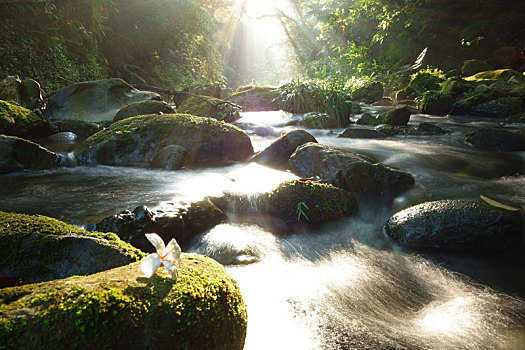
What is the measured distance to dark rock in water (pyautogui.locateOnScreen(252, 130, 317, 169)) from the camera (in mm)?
6082

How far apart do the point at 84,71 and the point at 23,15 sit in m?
2.72

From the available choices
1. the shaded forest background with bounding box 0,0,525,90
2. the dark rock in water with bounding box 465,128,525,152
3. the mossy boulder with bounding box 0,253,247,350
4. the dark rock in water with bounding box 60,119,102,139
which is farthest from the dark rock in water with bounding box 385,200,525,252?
the shaded forest background with bounding box 0,0,525,90

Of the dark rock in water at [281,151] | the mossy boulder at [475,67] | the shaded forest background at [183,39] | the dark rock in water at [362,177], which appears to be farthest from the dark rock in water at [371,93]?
the dark rock in water at [362,177]

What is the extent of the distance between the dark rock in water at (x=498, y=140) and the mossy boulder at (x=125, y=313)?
7.35 metres

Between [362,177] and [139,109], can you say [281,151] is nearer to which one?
[362,177]

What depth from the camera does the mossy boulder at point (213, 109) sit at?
1026 cm

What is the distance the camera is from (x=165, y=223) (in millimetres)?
3225

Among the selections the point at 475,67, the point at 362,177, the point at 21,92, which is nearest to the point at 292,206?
the point at 362,177

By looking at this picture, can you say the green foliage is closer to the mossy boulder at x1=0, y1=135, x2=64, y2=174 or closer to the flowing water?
the flowing water

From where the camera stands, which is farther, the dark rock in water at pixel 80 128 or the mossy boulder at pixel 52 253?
the dark rock in water at pixel 80 128

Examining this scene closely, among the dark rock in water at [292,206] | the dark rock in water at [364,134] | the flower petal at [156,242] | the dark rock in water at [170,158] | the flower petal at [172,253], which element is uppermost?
the flower petal at [156,242]

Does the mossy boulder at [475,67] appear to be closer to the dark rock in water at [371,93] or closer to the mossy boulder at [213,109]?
the dark rock in water at [371,93]

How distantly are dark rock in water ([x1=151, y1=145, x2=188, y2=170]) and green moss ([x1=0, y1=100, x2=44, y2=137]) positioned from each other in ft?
10.4

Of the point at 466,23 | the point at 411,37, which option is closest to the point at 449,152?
the point at 466,23
